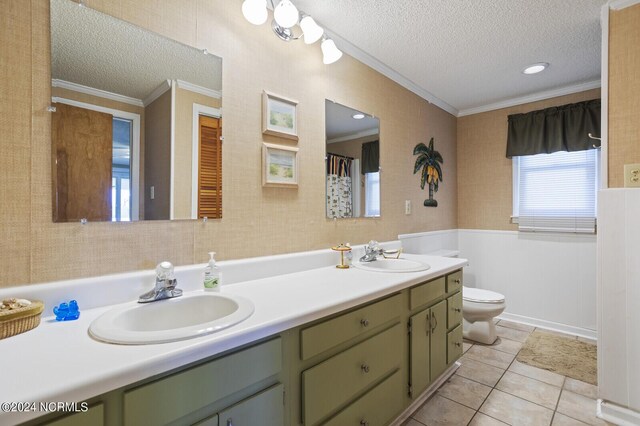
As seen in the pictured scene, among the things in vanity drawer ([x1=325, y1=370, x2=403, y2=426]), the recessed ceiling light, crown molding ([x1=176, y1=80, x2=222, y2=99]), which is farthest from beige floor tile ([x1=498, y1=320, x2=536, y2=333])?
crown molding ([x1=176, y1=80, x2=222, y2=99])

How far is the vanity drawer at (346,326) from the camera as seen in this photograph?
1.11 meters

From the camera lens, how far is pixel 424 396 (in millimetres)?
1910

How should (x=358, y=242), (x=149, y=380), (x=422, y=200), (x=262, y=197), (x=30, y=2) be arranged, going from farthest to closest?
(x=422, y=200) < (x=358, y=242) < (x=262, y=197) < (x=30, y=2) < (x=149, y=380)

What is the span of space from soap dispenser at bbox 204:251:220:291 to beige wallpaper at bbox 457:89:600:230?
122 inches

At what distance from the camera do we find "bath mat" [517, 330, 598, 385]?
2254 mm

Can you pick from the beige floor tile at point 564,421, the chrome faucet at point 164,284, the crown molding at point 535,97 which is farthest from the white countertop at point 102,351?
the crown molding at point 535,97

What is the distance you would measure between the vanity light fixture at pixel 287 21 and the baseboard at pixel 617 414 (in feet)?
8.43

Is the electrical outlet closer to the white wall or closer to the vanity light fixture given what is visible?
the white wall

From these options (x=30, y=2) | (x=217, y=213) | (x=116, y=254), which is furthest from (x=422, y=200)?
(x=30, y=2)

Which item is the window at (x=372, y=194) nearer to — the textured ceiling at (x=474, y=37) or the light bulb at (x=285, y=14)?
the textured ceiling at (x=474, y=37)

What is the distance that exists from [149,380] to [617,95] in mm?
2638

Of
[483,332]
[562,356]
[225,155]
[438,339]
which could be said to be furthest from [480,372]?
[225,155]

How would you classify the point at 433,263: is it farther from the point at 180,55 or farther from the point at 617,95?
the point at 180,55

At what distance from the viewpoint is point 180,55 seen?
1.36 metres
